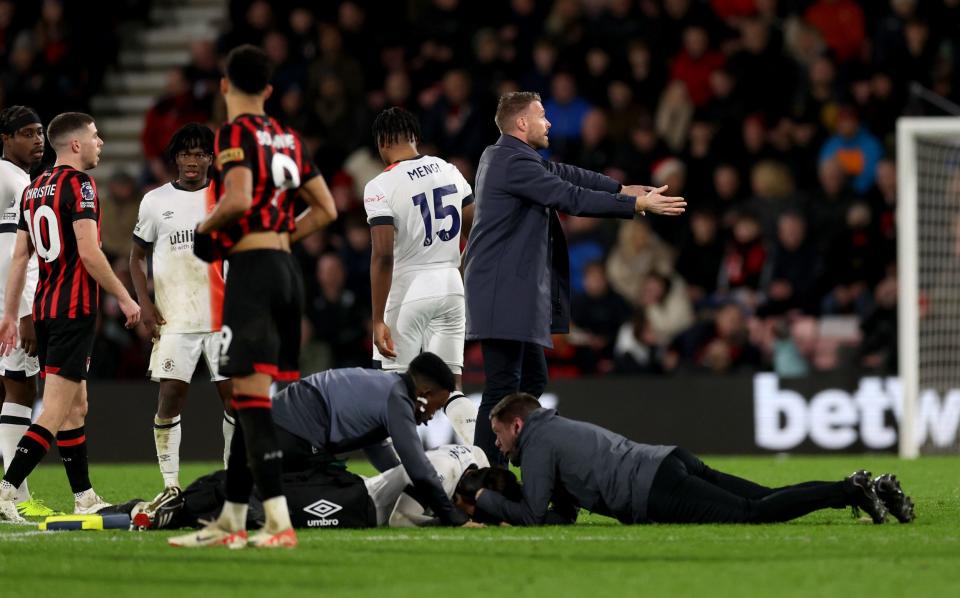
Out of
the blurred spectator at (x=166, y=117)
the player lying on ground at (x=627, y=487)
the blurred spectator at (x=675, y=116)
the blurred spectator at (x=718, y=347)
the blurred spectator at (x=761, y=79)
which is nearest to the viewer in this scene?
the player lying on ground at (x=627, y=487)

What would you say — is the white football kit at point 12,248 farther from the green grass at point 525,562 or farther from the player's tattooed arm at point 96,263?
the green grass at point 525,562

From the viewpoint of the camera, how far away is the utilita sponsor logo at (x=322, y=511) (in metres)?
7.32

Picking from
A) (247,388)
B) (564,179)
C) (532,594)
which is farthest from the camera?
(564,179)

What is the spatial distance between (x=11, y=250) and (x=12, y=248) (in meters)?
0.03

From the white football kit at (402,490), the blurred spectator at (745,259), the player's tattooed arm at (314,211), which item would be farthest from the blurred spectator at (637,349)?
the player's tattooed arm at (314,211)

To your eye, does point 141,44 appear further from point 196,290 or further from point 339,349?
point 196,290

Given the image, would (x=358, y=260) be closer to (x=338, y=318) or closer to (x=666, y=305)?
(x=338, y=318)

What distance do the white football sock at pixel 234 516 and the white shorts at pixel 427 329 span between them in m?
2.61

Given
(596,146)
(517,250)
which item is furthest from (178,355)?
(596,146)

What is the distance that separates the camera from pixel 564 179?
887cm

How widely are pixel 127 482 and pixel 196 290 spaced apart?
2734 millimetres

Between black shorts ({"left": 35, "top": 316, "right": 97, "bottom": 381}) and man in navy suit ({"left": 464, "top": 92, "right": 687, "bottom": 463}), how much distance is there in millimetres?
2129

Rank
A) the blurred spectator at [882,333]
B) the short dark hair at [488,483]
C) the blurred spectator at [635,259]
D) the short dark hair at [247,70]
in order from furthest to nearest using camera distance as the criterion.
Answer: the blurred spectator at [635,259]
the blurred spectator at [882,333]
the short dark hair at [488,483]
the short dark hair at [247,70]

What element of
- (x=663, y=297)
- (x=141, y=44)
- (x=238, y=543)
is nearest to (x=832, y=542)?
(x=238, y=543)
